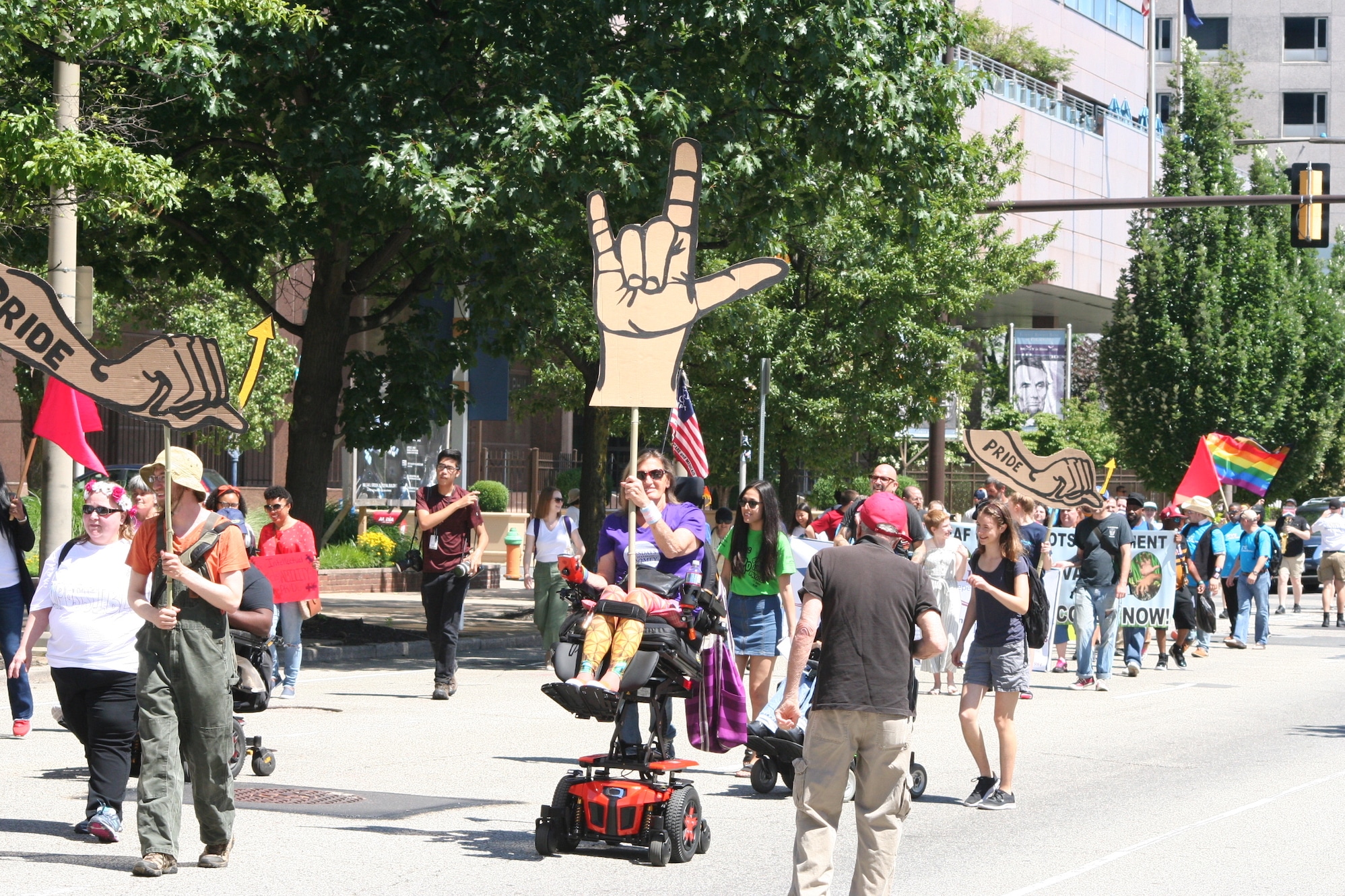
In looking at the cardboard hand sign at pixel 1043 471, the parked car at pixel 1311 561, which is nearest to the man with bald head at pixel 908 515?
the cardboard hand sign at pixel 1043 471

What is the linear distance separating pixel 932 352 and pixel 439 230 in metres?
12.7

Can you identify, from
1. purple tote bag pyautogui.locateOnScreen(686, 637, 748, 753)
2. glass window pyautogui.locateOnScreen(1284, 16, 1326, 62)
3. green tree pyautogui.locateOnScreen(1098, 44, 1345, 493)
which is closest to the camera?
purple tote bag pyautogui.locateOnScreen(686, 637, 748, 753)

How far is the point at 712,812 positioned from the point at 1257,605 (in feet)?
51.3

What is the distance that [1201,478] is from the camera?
25.1 metres

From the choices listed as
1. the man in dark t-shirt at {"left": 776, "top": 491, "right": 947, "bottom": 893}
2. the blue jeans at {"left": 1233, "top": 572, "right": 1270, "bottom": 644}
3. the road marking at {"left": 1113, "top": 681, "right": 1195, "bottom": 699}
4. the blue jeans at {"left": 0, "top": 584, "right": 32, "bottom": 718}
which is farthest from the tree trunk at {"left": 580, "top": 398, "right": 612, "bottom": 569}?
the man in dark t-shirt at {"left": 776, "top": 491, "right": 947, "bottom": 893}

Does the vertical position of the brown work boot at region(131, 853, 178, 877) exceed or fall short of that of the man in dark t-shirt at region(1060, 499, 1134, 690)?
it falls short

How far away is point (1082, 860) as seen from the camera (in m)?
8.14

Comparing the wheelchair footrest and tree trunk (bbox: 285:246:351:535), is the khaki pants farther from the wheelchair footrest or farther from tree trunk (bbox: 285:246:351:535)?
tree trunk (bbox: 285:246:351:535)

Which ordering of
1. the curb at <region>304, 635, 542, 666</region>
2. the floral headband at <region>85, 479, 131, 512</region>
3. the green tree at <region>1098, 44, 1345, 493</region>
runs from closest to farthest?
1. the floral headband at <region>85, 479, 131, 512</region>
2. the curb at <region>304, 635, 542, 666</region>
3. the green tree at <region>1098, 44, 1345, 493</region>

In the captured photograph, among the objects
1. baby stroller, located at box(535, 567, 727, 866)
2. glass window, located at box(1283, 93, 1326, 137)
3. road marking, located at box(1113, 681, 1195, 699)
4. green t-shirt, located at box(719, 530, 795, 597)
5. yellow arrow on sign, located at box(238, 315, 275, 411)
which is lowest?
road marking, located at box(1113, 681, 1195, 699)

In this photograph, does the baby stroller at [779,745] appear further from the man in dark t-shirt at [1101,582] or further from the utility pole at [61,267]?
the utility pole at [61,267]

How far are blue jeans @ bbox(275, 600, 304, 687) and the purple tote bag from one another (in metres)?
6.29

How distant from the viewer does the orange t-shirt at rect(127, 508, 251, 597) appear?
24.5 feet

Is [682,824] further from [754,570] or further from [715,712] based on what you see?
[754,570]
